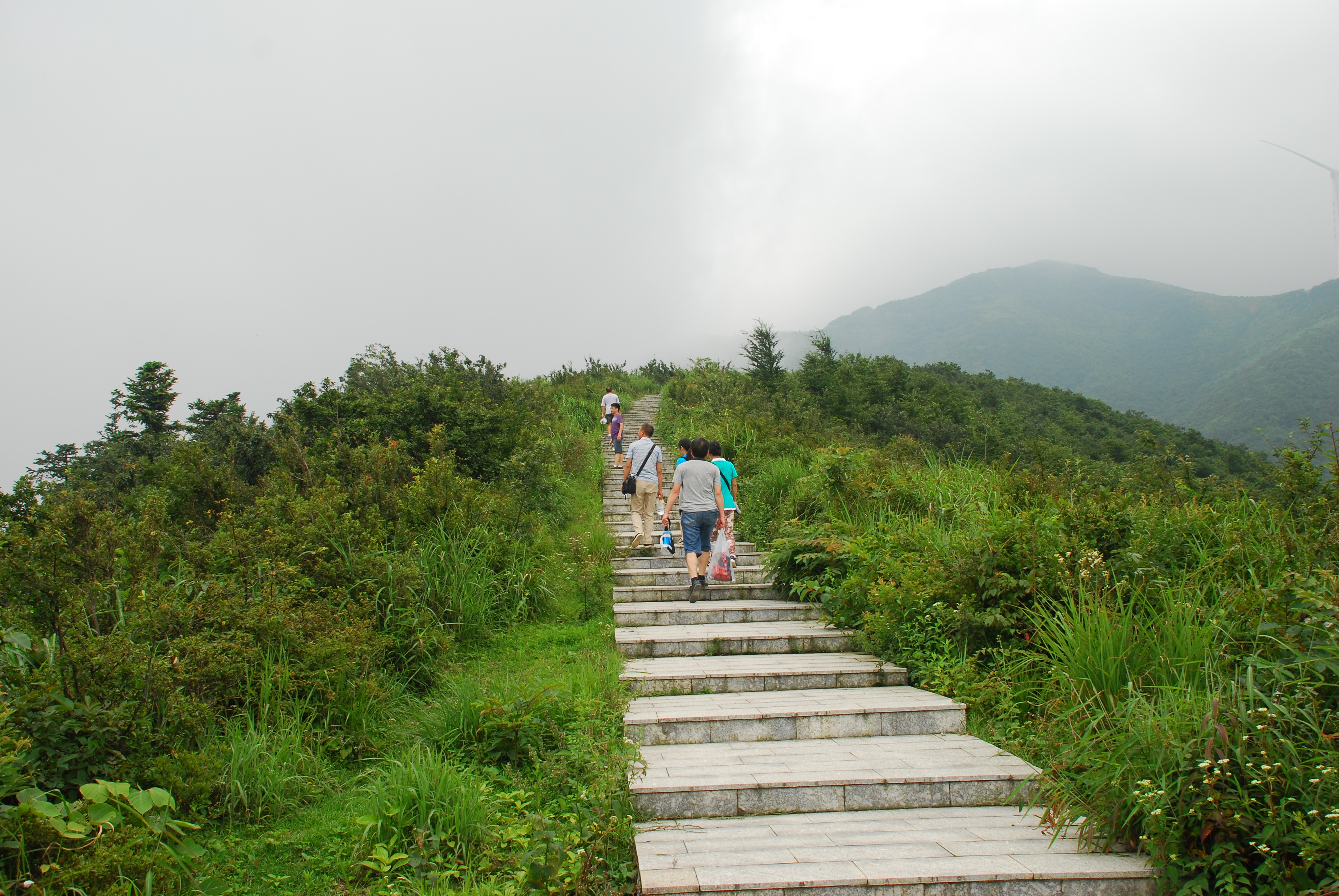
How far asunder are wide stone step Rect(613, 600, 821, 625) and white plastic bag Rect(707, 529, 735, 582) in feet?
0.98

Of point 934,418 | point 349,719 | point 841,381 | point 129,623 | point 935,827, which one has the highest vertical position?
point 841,381

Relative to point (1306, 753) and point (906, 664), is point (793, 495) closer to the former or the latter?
point (906, 664)

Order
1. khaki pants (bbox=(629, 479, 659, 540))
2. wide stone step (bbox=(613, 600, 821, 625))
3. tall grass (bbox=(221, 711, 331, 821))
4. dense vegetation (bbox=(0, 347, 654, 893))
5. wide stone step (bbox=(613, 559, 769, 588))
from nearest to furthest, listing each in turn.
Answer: dense vegetation (bbox=(0, 347, 654, 893)) < tall grass (bbox=(221, 711, 331, 821)) < wide stone step (bbox=(613, 600, 821, 625)) < wide stone step (bbox=(613, 559, 769, 588)) < khaki pants (bbox=(629, 479, 659, 540))

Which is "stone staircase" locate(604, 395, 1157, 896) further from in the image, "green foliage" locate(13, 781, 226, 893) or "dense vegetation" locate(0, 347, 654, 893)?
"green foliage" locate(13, 781, 226, 893)

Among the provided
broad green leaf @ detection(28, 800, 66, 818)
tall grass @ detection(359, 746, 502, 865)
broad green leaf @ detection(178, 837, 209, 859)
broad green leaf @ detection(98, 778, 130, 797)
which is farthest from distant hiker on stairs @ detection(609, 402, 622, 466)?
broad green leaf @ detection(28, 800, 66, 818)

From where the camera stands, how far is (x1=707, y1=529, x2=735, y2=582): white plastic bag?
302 inches

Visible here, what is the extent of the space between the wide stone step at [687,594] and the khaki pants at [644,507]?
2135 mm

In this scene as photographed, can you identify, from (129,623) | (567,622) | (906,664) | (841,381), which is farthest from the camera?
(841,381)

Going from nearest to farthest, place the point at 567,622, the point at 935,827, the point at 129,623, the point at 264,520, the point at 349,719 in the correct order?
1. the point at 935,827
2. the point at 129,623
3. the point at 349,719
4. the point at 264,520
5. the point at 567,622

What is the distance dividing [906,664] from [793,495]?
4.48 m

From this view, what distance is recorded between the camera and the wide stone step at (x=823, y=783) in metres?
3.80

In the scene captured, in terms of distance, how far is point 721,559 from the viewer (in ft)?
25.2

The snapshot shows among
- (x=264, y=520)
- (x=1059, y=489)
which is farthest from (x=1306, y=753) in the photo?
(x=264, y=520)

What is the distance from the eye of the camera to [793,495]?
10.0 meters
